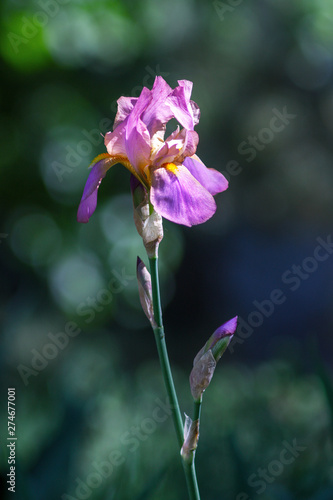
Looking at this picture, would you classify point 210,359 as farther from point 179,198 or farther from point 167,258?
point 167,258

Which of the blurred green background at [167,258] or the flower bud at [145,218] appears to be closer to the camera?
the flower bud at [145,218]

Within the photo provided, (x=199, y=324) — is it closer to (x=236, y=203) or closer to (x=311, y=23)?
(x=236, y=203)

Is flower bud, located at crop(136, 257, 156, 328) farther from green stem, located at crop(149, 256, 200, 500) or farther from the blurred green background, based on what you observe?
the blurred green background

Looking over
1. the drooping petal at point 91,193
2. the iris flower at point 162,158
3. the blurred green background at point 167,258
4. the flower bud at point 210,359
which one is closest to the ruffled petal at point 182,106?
the iris flower at point 162,158

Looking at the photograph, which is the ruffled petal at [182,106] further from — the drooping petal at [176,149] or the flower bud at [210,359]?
the flower bud at [210,359]

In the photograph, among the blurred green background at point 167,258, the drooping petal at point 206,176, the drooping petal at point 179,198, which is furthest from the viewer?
the blurred green background at point 167,258

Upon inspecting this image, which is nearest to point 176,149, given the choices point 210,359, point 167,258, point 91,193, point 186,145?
point 186,145

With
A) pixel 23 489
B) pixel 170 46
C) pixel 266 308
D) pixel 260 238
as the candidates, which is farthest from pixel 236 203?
pixel 23 489
